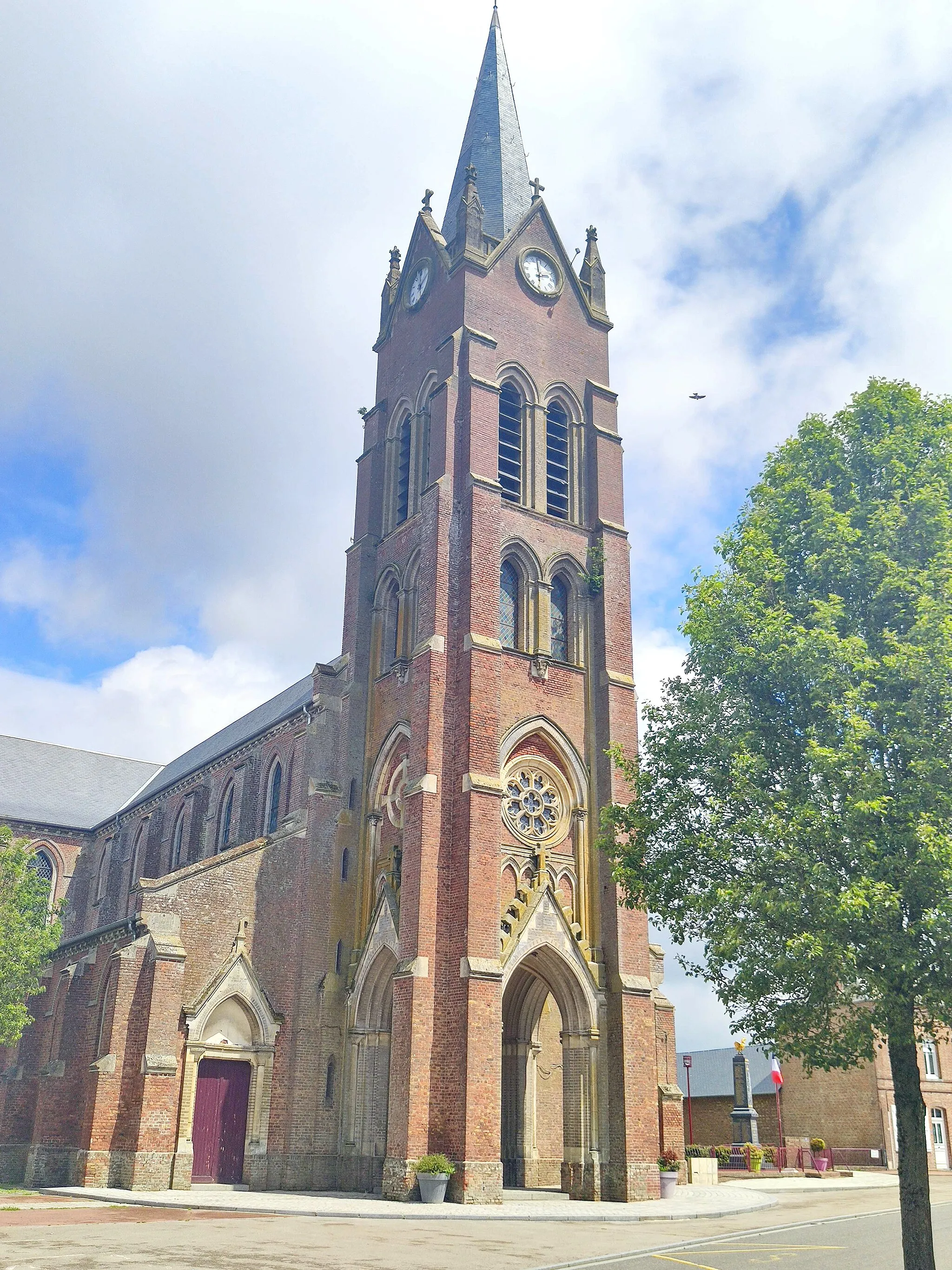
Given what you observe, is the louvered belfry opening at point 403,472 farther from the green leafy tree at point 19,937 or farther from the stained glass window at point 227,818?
the green leafy tree at point 19,937

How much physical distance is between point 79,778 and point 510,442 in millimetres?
30628

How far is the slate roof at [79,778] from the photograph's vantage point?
46.5 m

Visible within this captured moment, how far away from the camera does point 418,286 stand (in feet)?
121

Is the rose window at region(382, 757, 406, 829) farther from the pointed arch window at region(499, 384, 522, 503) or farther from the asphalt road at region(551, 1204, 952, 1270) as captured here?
the asphalt road at region(551, 1204, 952, 1270)

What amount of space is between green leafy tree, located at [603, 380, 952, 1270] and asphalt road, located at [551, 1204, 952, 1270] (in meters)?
3.08

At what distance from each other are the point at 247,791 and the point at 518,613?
12.0 metres

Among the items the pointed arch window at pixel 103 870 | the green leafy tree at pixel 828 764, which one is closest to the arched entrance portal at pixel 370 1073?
the green leafy tree at pixel 828 764

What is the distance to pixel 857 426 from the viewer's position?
1658cm

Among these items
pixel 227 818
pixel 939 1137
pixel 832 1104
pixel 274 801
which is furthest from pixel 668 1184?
pixel 939 1137

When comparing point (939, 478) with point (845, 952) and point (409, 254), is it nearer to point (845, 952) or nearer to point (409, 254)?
point (845, 952)

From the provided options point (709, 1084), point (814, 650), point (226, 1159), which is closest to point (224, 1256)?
point (814, 650)

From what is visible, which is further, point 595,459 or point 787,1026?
point 595,459

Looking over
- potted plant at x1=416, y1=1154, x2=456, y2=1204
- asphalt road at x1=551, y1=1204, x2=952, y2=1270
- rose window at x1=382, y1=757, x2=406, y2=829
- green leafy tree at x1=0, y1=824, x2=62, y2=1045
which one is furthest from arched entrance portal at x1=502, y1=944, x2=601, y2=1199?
green leafy tree at x1=0, y1=824, x2=62, y2=1045

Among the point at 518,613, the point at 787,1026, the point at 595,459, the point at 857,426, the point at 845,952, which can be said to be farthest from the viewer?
the point at 595,459
